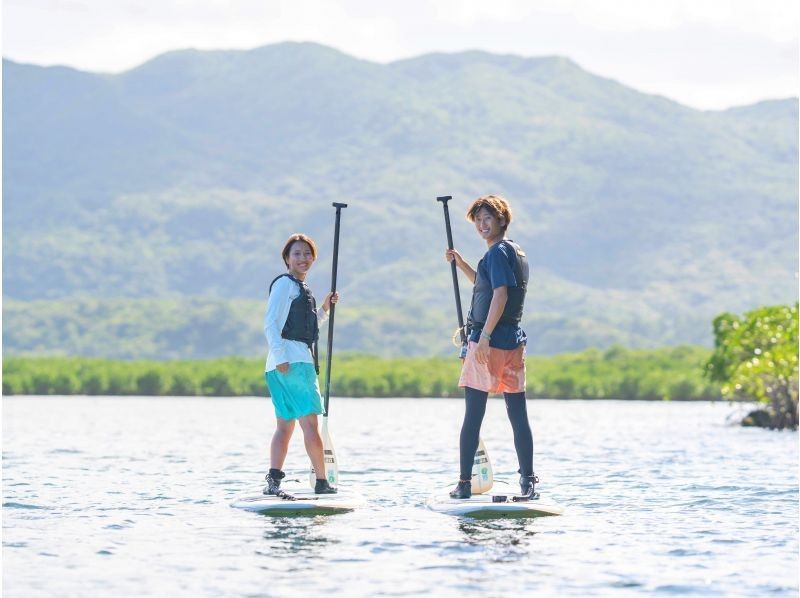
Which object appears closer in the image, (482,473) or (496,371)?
(496,371)

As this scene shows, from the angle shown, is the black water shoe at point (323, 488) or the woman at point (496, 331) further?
the black water shoe at point (323, 488)

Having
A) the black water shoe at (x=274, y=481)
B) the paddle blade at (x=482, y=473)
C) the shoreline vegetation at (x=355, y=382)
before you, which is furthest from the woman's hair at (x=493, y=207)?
the shoreline vegetation at (x=355, y=382)

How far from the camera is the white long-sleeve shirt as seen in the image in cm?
1311

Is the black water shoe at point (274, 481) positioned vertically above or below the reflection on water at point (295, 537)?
above

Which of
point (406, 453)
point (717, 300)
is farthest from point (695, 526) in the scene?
point (717, 300)

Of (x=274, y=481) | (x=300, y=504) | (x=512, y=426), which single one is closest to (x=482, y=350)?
(x=512, y=426)

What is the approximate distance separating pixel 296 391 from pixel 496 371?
5.26 ft

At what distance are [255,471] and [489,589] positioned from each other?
9.42 meters

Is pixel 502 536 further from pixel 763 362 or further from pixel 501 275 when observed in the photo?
pixel 763 362

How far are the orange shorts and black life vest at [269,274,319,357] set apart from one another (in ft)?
4.10

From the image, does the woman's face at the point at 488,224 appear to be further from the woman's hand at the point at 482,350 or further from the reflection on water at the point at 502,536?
the reflection on water at the point at 502,536

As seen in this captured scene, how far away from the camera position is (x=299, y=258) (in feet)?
43.7

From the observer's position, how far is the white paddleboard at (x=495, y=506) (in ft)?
41.9

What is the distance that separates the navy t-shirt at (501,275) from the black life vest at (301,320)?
4.27 ft
